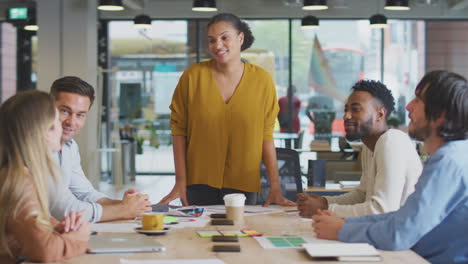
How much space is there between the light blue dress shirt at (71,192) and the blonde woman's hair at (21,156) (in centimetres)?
13

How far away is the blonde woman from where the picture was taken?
6.73 feet

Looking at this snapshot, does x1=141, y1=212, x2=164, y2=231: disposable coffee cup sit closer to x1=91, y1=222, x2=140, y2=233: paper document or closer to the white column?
x1=91, y1=222, x2=140, y2=233: paper document

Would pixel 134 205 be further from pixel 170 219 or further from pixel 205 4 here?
pixel 205 4

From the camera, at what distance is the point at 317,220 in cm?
250

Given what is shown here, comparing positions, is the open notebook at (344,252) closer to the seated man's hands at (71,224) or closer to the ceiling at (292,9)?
the seated man's hands at (71,224)

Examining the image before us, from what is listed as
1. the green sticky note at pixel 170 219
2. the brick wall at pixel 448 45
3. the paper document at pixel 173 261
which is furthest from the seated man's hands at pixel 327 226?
the brick wall at pixel 448 45

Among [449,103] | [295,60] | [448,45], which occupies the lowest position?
[449,103]

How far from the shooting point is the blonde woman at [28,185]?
2.05m

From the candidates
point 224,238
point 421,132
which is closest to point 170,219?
point 224,238

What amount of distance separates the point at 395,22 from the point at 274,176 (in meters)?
9.71

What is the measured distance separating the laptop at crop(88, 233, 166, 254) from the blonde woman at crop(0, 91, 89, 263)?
0.10m

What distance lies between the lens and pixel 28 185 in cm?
209

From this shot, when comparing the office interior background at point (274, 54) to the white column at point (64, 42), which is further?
the office interior background at point (274, 54)

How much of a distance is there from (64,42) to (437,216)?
8.45 metres
